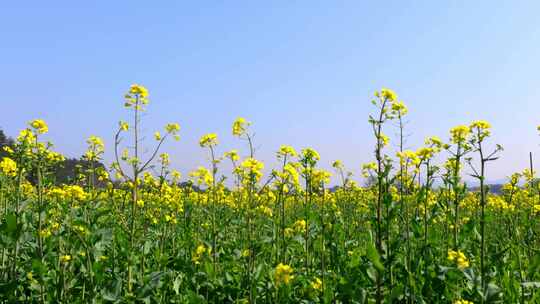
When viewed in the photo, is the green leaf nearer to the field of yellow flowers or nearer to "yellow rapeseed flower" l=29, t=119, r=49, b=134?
the field of yellow flowers

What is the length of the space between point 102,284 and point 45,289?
46 centimetres

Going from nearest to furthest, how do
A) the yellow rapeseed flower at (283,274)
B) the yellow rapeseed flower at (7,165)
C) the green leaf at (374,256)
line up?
the green leaf at (374,256)
the yellow rapeseed flower at (283,274)
the yellow rapeseed flower at (7,165)

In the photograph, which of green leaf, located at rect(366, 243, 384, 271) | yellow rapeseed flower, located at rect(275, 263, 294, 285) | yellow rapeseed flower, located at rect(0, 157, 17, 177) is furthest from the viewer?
yellow rapeseed flower, located at rect(0, 157, 17, 177)

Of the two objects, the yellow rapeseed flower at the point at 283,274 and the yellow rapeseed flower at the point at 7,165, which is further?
the yellow rapeseed flower at the point at 7,165

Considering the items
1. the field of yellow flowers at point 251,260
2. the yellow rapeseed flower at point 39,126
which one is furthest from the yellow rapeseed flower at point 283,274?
the yellow rapeseed flower at point 39,126

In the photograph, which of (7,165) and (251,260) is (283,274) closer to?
(251,260)

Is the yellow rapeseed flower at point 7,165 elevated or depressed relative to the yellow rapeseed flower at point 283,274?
elevated

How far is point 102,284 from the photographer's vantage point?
12.4 ft

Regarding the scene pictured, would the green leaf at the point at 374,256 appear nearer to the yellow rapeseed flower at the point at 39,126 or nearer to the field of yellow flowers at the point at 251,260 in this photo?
the field of yellow flowers at the point at 251,260

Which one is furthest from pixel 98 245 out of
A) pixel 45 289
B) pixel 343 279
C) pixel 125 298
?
pixel 343 279

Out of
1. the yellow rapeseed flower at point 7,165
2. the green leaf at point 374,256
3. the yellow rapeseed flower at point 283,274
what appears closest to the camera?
the green leaf at point 374,256

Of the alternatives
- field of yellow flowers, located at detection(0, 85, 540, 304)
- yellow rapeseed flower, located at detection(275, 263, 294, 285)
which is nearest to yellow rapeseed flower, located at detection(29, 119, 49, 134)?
field of yellow flowers, located at detection(0, 85, 540, 304)

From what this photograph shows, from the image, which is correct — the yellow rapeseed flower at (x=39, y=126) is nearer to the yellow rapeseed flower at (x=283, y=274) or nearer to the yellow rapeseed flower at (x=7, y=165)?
the yellow rapeseed flower at (x=7, y=165)

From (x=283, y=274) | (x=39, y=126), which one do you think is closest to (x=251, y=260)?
(x=283, y=274)
